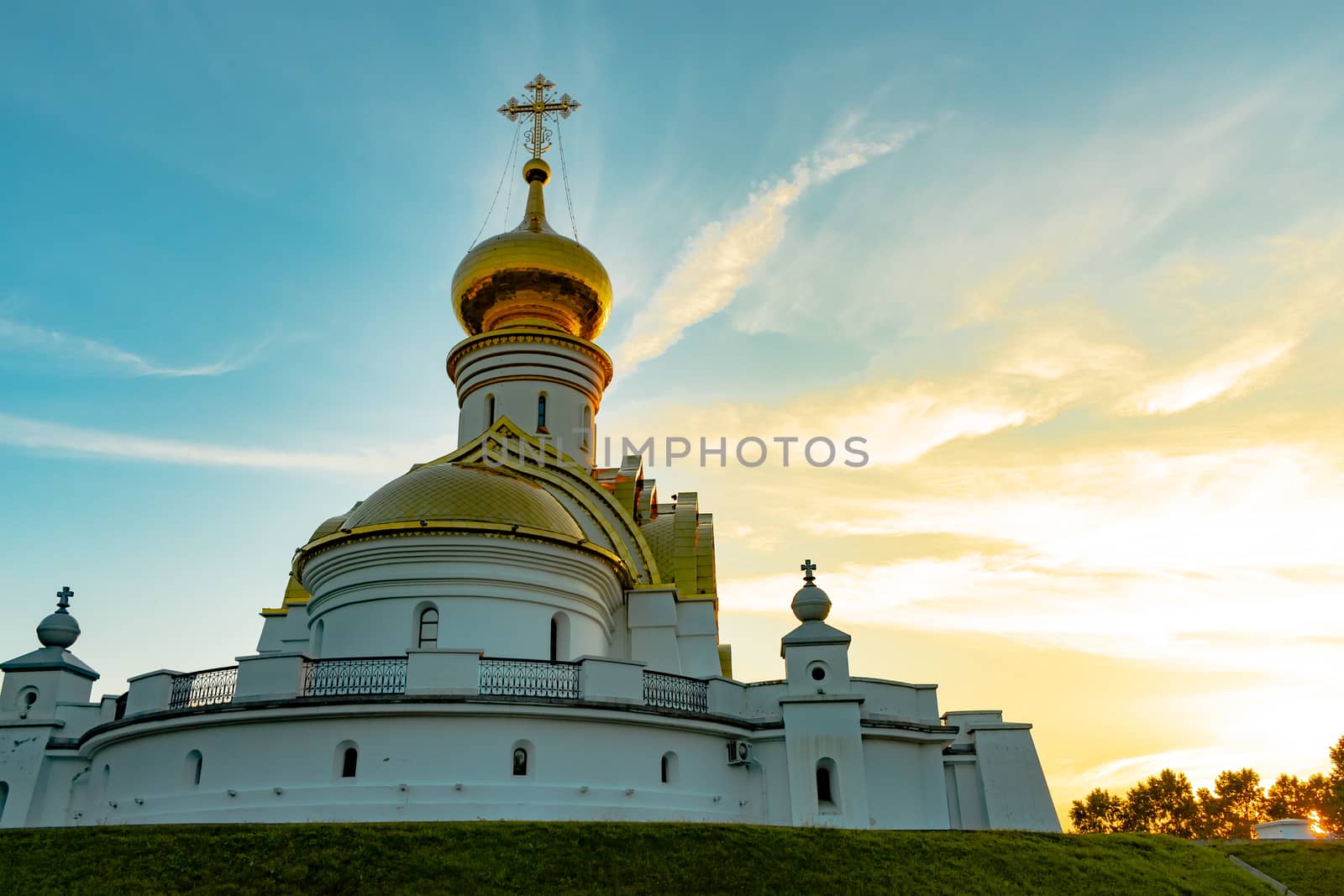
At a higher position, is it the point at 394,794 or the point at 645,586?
the point at 645,586

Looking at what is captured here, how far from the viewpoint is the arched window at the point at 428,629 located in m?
15.5

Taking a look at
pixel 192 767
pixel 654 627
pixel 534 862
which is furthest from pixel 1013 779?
pixel 192 767

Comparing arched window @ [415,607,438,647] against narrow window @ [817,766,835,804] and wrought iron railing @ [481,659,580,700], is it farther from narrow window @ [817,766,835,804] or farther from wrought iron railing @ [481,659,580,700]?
narrow window @ [817,766,835,804]

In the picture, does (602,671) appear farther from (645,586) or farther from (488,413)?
(488,413)

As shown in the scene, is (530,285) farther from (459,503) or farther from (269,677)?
(269,677)

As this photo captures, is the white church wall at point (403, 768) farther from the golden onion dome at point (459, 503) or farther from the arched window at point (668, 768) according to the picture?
the golden onion dome at point (459, 503)

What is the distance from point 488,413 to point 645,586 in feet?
21.7

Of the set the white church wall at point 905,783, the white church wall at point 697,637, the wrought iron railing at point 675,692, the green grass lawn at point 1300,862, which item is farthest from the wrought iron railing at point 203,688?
the green grass lawn at point 1300,862

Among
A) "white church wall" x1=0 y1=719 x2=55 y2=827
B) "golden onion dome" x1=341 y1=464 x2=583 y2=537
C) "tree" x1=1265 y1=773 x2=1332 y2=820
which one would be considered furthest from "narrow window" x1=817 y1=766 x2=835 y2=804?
"tree" x1=1265 y1=773 x2=1332 y2=820

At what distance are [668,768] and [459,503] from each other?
16.8 feet

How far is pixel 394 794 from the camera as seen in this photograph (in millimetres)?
12883

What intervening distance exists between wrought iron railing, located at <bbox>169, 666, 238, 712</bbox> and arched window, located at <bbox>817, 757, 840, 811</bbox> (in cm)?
829

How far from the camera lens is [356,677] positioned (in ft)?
45.1

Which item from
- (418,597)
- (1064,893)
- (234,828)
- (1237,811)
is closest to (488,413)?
(418,597)
